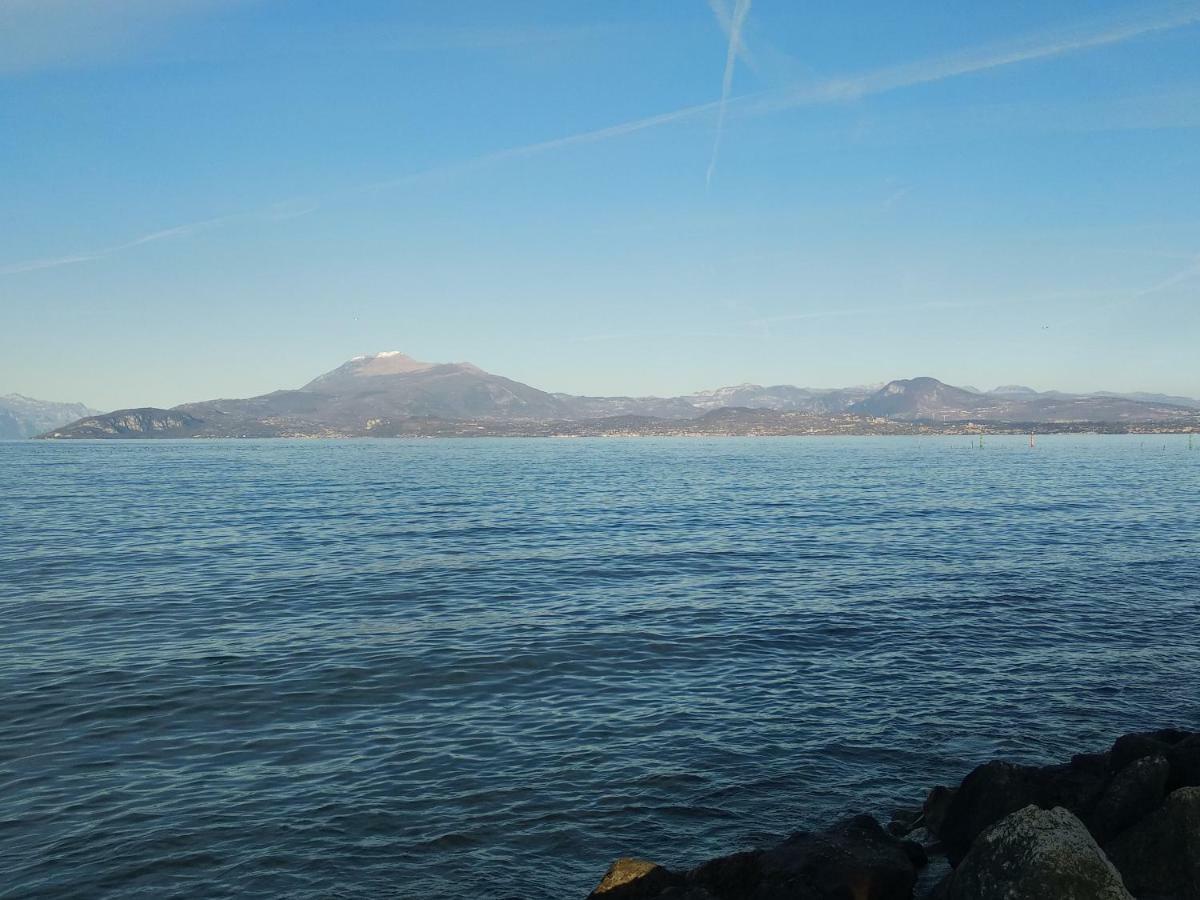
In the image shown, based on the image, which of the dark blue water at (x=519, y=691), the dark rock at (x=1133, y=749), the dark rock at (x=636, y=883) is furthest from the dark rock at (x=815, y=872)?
the dark rock at (x=1133, y=749)

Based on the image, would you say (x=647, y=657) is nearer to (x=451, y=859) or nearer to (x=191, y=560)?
(x=451, y=859)

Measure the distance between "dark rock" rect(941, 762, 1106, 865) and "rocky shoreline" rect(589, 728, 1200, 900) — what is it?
2 centimetres

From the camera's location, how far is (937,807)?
16.0 m

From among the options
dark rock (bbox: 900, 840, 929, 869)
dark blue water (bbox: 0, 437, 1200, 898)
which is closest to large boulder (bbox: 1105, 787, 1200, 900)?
dark rock (bbox: 900, 840, 929, 869)

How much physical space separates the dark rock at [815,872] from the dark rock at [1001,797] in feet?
5.96

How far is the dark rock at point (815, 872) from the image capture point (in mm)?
12336

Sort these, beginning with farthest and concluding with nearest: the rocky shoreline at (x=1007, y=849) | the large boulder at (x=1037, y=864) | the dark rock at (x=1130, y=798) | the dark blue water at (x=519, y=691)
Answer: the dark blue water at (x=519, y=691) → the dark rock at (x=1130, y=798) → the rocky shoreline at (x=1007, y=849) → the large boulder at (x=1037, y=864)

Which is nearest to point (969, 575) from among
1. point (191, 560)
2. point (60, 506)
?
point (191, 560)

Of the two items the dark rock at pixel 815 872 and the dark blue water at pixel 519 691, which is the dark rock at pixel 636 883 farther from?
the dark blue water at pixel 519 691

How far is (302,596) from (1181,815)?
34247mm

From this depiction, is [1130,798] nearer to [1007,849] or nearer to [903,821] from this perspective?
[903,821]

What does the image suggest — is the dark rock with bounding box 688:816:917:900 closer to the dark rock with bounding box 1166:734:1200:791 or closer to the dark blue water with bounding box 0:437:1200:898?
the dark blue water with bounding box 0:437:1200:898

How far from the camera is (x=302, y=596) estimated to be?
3841cm

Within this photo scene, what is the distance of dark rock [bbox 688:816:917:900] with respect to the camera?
12.3 m
